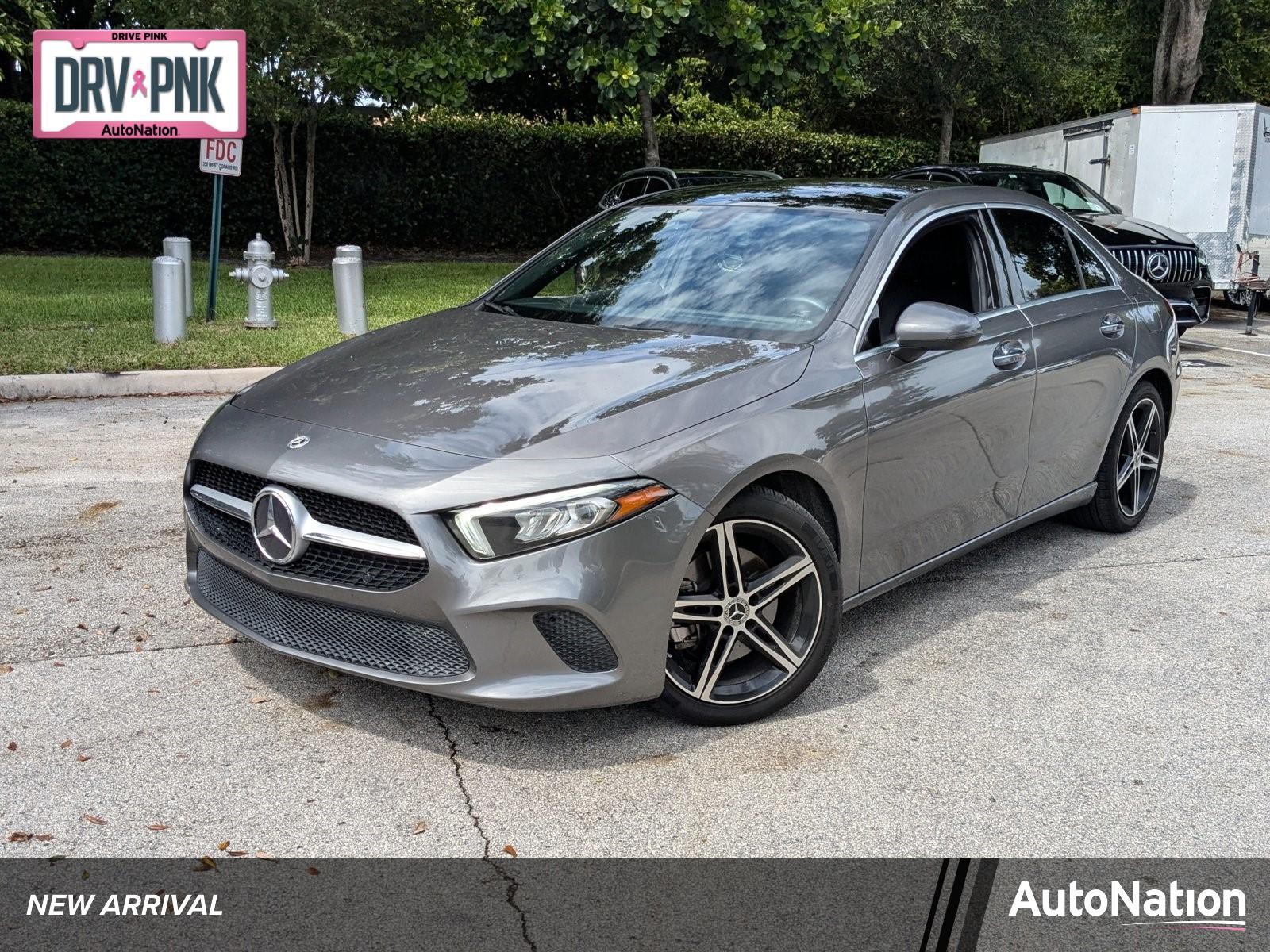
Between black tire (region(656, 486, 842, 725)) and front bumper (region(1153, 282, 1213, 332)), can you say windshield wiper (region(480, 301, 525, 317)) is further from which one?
front bumper (region(1153, 282, 1213, 332))

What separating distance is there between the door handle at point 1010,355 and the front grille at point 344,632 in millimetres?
2464

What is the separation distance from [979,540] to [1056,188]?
1113cm

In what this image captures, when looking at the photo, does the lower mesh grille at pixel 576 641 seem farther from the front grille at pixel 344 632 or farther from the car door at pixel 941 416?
the car door at pixel 941 416

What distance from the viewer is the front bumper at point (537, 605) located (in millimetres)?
3457

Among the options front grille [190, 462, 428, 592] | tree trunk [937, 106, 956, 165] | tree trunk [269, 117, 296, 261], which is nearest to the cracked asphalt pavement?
front grille [190, 462, 428, 592]

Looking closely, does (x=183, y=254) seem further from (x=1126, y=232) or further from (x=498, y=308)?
(x=1126, y=232)

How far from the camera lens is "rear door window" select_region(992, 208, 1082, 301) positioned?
17.7 feet

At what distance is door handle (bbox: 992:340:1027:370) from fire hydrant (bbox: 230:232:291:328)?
8619mm

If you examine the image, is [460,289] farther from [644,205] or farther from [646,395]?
[646,395]

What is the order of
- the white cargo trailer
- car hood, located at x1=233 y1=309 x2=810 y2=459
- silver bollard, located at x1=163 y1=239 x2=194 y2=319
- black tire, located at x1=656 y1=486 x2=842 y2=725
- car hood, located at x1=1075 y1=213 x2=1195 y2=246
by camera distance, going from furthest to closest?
the white cargo trailer, car hood, located at x1=1075 y1=213 x2=1195 y2=246, silver bollard, located at x1=163 y1=239 x2=194 y2=319, black tire, located at x1=656 y1=486 x2=842 y2=725, car hood, located at x1=233 y1=309 x2=810 y2=459

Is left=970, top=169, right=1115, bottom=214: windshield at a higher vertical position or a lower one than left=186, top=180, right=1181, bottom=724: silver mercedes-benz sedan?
higher

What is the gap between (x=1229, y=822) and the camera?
3461 mm

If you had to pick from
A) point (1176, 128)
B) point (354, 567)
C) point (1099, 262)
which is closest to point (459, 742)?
point (354, 567)

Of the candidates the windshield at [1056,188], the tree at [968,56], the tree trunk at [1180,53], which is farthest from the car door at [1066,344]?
the tree at [968,56]
